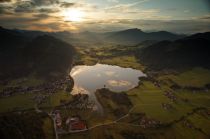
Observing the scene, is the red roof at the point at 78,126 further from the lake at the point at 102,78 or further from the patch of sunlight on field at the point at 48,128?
the lake at the point at 102,78

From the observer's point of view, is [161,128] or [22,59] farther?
[22,59]

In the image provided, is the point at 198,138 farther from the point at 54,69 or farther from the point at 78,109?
the point at 54,69

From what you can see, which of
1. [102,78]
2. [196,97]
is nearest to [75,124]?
[196,97]

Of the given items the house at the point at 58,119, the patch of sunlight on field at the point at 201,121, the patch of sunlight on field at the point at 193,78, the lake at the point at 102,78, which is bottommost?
the lake at the point at 102,78

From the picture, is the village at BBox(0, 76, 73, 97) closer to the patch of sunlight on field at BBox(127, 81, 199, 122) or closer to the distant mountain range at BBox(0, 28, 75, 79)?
the distant mountain range at BBox(0, 28, 75, 79)

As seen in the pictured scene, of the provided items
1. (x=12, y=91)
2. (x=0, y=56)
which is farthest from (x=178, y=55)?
(x=0, y=56)

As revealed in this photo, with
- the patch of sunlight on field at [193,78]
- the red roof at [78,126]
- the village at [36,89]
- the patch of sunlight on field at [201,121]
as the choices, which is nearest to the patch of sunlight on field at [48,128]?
the red roof at [78,126]

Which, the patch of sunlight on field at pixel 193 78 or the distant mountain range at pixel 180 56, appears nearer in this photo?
the patch of sunlight on field at pixel 193 78
